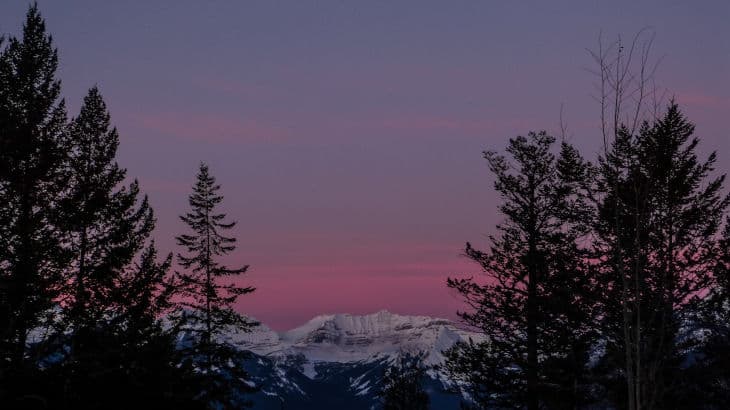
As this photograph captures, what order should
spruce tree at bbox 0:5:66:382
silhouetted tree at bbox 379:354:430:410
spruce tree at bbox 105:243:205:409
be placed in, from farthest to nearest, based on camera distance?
1. silhouetted tree at bbox 379:354:430:410
2. spruce tree at bbox 0:5:66:382
3. spruce tree at bbox 105:243:205:409

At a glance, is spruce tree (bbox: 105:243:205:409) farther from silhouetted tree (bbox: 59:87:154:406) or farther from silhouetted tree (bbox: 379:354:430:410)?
silhouetted tree (bbox: 379:354:430:410)

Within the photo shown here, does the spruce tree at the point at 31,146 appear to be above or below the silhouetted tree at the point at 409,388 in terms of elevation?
above

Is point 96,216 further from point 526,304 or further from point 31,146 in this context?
point 526,304

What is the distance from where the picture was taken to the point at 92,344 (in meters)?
8.60

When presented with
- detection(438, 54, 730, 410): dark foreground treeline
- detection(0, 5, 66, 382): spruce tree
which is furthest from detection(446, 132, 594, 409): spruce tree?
detection(0, 5, 66, 382): spruce tree

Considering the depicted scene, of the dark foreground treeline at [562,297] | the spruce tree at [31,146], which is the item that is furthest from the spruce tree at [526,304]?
the spruce tree at [31,146]

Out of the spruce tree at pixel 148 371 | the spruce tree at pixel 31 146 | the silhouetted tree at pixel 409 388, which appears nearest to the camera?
the spruce tree at pixel 148 371

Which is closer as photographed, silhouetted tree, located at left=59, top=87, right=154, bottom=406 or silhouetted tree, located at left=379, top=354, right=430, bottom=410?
silhouetted tree, located at left=59, top=87, right=154, bottom=406

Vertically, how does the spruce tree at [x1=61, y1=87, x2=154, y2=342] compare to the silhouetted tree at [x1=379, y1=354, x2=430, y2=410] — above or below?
above

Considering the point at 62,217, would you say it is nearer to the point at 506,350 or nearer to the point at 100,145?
the point at 100,145

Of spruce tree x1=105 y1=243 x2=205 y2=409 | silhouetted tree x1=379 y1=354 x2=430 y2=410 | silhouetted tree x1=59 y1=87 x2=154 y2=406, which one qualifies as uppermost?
silhouetted tree x1=59 y1=87 x2=154 y2=406

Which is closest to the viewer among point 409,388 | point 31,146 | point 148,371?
point 148,371

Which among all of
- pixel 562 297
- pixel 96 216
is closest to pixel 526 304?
pixel 562 297

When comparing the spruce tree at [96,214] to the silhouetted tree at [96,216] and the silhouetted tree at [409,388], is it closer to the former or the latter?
the silhouetted tree at [96,216]
